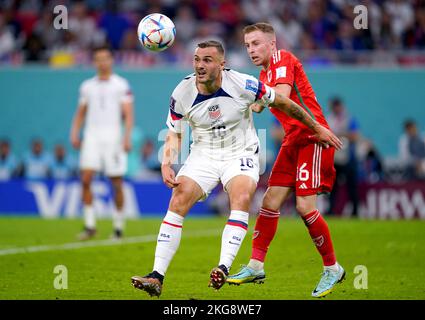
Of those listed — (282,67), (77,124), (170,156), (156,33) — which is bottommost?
(170,156)

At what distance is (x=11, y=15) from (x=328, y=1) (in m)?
8.66

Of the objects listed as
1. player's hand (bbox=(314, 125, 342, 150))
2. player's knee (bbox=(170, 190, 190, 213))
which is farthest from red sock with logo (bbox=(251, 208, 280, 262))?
player's knee (bbox=(170, 190, 190, 213))

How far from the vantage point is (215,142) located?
8.74 m

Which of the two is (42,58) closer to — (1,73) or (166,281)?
(1,73)

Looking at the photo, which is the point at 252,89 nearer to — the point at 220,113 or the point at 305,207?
the point at 220,113

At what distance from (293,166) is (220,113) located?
1.09 m

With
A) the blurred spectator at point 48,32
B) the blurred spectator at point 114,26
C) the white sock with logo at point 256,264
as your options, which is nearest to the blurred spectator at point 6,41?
the blurred spectator at point 48,32

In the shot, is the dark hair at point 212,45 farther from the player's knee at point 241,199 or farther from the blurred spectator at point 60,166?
the blurred spectator at point 60,166

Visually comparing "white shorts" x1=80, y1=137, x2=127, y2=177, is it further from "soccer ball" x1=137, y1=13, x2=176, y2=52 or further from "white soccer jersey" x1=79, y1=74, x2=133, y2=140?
"soccer ball" x1=137, y1=13, x2=176, y2=52

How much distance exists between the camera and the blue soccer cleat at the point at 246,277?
8.97 metres

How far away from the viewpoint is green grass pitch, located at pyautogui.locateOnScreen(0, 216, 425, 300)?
28.4 ft

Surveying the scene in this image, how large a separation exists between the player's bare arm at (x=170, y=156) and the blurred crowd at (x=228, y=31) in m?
14.2

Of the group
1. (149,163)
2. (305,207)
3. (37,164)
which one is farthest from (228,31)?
(305,207)
